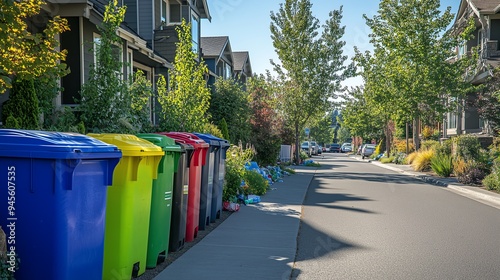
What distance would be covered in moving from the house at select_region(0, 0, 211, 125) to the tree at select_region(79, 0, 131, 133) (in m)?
0.39

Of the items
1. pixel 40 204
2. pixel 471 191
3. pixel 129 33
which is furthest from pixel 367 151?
pixel 40 204

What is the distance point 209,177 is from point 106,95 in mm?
2880

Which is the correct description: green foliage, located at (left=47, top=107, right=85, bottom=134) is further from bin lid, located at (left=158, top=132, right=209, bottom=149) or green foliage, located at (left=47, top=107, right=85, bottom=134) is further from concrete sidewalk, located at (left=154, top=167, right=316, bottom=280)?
concrete sidewalk, located at (left=154, top=167, right=316, bottom=280)

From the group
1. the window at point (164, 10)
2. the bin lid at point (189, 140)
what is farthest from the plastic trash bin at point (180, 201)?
the window at point (164, 10)

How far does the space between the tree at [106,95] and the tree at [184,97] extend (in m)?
3.64

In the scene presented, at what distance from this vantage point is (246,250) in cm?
777

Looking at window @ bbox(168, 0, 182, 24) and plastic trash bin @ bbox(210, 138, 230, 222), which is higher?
window @ bbox(168, 0, 182, 24)

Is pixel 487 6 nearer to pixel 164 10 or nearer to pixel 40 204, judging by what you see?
pixel 164 10

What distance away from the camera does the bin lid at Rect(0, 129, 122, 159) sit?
4.34 metres

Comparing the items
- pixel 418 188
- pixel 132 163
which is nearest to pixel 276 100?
pixel 418 188

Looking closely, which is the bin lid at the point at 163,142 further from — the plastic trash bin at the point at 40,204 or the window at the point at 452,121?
the window at the point at 452,121

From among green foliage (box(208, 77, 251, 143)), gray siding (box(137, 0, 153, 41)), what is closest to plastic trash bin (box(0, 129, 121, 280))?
green foliage (box(208, 77, 251, 143))

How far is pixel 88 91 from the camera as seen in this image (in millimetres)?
10305

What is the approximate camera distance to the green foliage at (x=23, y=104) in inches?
380
